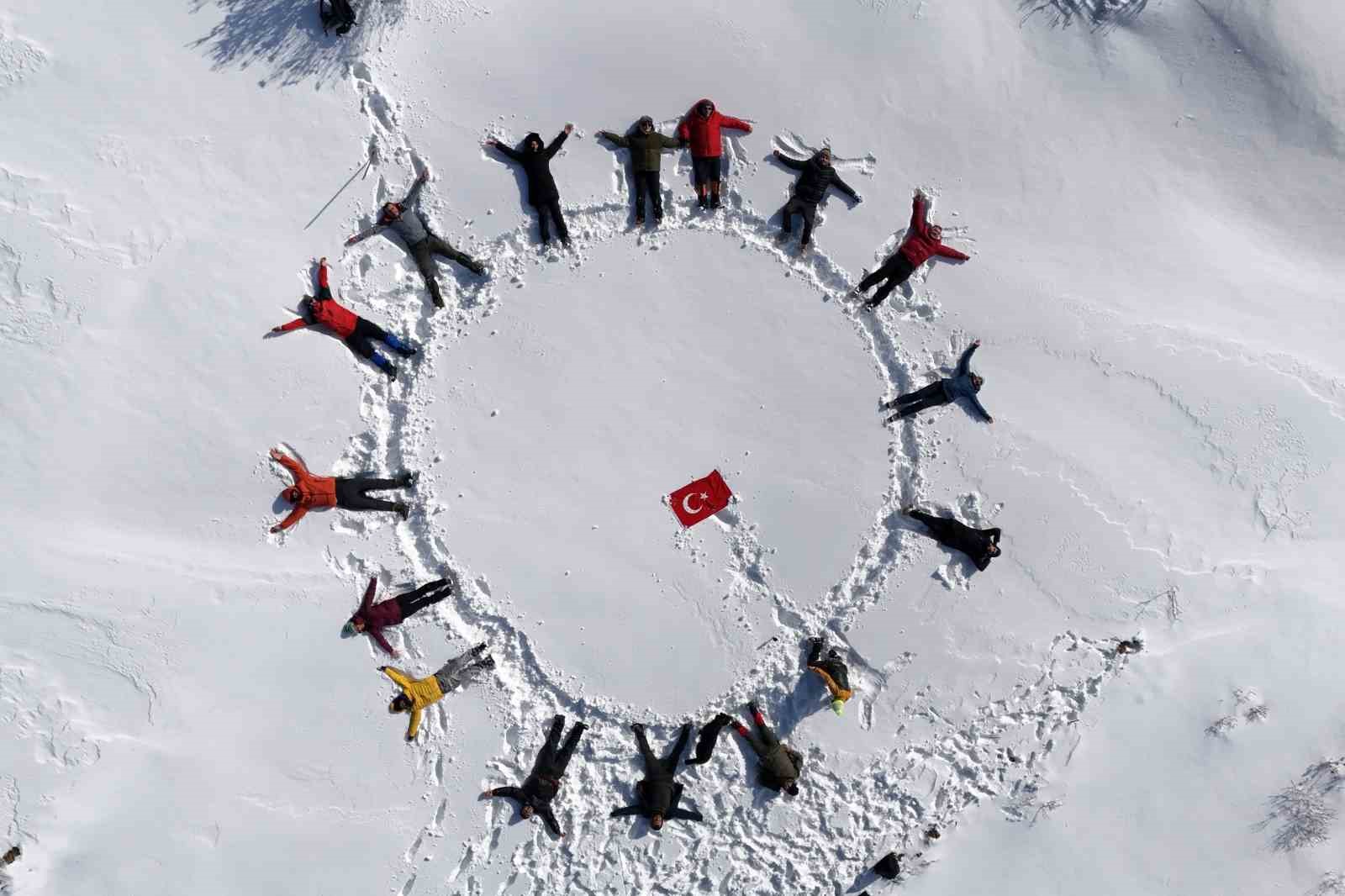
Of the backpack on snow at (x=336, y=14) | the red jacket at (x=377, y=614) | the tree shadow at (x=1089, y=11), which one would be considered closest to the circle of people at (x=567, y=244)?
the red jacket at (x=377, y=614)

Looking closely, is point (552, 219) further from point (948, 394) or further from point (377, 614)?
point (948, 394)

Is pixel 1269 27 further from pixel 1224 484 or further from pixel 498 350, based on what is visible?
pixel 498 350

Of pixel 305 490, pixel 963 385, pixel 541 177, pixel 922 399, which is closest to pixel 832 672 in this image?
pixel 922 399

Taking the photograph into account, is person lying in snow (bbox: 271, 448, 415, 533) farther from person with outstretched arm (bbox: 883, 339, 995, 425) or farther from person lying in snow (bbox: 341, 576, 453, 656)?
person with outstretched arm (bbox: 883, 339, 995, 425)

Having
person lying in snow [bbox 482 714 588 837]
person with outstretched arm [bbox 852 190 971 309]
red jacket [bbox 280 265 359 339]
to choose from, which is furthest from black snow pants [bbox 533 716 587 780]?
person with outstretched arm [bbox 852 190 971 309]

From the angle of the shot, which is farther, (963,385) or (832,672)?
(832,672)

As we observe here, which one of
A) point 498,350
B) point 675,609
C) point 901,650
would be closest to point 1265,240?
point 901,650
